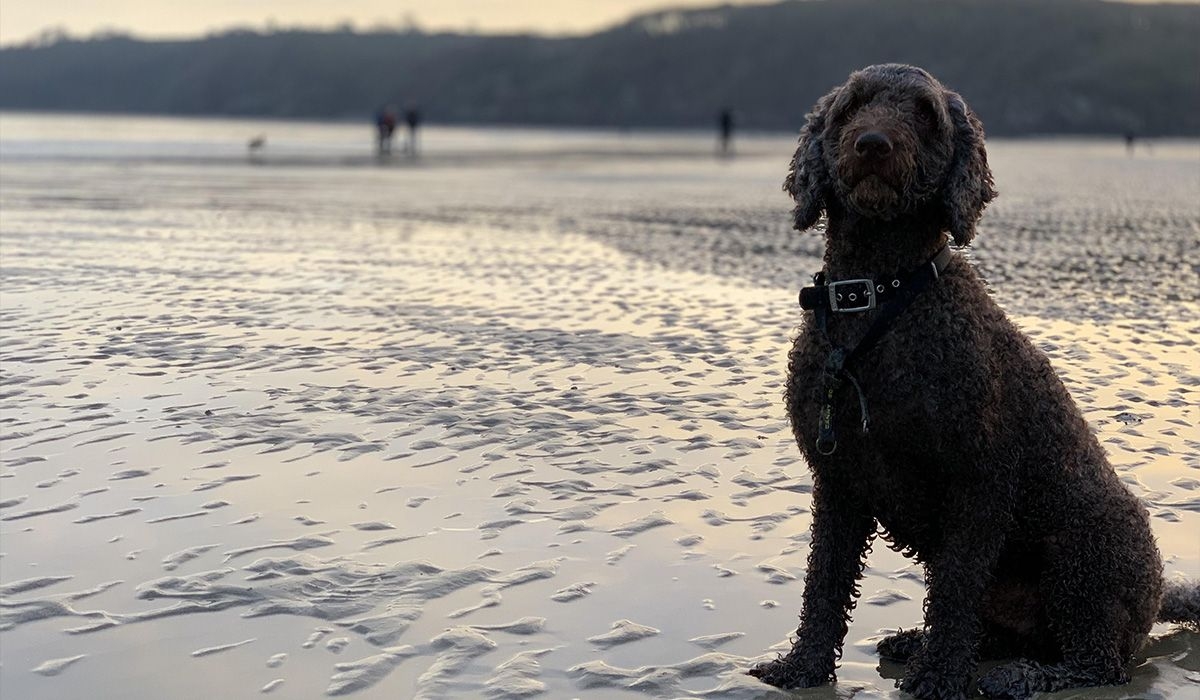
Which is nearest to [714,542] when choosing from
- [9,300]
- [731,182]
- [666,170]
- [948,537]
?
[948,537]

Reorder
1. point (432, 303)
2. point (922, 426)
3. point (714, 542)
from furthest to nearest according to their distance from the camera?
1. point (432, 303)
2. point (714, 542)
3. point (922, 426)

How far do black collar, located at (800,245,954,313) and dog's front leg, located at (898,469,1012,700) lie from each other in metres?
0.73

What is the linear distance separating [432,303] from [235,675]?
961 cm

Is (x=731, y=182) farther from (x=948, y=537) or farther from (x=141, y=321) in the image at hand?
(x=948, y=537)

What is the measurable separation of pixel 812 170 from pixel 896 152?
0.47 m

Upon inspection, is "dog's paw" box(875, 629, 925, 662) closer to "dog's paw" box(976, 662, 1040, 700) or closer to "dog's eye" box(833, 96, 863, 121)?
"dog's paw" box(976, 662, 1040, 700)

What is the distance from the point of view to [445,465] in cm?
772

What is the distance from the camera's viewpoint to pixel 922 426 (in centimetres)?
459

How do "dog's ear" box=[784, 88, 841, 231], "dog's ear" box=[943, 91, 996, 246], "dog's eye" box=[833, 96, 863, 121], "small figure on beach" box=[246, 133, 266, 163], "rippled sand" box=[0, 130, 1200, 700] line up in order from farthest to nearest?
"small figure on beach" box=[246, 133, 266, 163], "rippled sand" box=[0, 130, 1200, 700], "dog's ear" box=[784, 88, 841, 231], "dog's eye" box=[833, 96, 863, 121], "dog's ear" box=[943, 91, 996, 246]

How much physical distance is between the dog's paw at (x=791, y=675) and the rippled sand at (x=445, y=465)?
57mm

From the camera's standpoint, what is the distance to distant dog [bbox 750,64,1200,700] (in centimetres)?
460

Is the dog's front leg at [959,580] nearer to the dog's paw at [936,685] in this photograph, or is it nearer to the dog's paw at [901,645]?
the dog's paw at [936,685]

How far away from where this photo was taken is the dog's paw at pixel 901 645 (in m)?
5.12

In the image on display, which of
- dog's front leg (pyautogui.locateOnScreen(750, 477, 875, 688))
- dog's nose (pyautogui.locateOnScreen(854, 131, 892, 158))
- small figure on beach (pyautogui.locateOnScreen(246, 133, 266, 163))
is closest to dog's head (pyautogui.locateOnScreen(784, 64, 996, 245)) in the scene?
dog's nose (pyautogui.locateOnScreen(854, 131, 892, 158))
